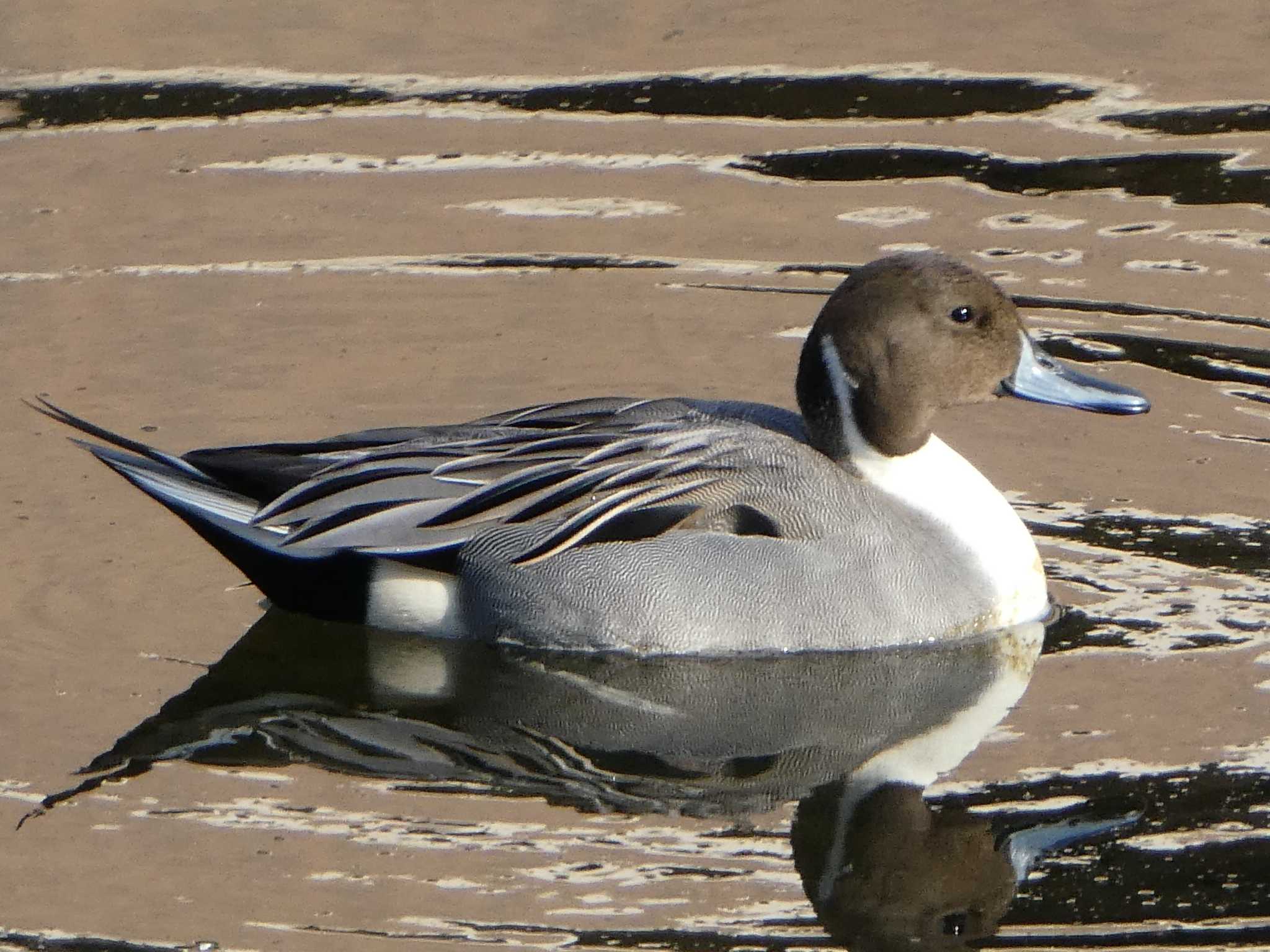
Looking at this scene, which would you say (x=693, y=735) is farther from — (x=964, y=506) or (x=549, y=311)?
(x=549, y=311)

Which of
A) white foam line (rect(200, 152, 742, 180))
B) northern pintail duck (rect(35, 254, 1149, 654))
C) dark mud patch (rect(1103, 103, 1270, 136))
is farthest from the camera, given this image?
dark mud patch (rect(1103, 103, 1270, 136))

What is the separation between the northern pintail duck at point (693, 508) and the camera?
260 inches

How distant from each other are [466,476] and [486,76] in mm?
4349

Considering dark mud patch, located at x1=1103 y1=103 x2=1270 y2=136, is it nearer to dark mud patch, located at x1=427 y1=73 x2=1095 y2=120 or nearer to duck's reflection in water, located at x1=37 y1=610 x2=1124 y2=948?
dark mud patch, located at x1=427 y1=73 x2=1095 y2=120

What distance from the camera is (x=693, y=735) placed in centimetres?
628

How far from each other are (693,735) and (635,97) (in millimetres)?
4788

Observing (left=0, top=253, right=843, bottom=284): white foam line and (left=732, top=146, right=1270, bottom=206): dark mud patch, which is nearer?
(left=0, top=253, right=843, bottom=284): white foam line

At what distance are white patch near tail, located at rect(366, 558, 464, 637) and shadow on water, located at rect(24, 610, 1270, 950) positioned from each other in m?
0.07

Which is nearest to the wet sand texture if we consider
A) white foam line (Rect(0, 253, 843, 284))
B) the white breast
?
white foam line (Rect(0, 253, 843, 284))

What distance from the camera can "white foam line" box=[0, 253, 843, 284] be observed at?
9.05 meters

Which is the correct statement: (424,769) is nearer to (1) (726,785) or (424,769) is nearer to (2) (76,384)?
(1) (726,785)

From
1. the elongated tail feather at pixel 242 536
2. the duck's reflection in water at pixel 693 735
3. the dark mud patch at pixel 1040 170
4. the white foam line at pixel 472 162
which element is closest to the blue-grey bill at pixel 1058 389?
the duck's reflection in water at pixel 693 735

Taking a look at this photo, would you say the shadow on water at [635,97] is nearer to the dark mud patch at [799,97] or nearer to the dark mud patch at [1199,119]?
the dark mud patch at [799,97]

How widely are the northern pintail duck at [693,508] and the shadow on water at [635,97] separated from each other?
364cm
